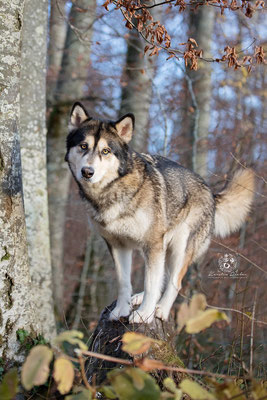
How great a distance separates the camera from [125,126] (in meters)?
4.14

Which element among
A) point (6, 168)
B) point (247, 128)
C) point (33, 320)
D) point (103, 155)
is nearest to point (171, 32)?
point (247, 128)

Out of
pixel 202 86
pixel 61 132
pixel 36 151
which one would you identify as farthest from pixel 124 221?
pixel 61 132

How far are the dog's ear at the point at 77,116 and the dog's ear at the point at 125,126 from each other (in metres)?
0.37

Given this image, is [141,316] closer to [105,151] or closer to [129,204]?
[129,204]

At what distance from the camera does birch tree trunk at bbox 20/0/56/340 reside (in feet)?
18.5

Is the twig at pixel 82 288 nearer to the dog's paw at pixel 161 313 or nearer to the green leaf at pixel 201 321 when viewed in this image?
the dog's paw at pixel 161 313

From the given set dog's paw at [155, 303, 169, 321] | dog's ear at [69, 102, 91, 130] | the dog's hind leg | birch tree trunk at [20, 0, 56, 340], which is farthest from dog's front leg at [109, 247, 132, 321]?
birch tree trunk at [20, 0, 56, 340]

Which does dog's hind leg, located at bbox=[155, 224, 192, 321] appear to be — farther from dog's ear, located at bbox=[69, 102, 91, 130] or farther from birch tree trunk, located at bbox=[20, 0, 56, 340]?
birch tree trunk, located at bbox=[20, 0, 56, 340]

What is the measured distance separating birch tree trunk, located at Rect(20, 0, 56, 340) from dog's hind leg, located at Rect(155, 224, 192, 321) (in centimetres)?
204

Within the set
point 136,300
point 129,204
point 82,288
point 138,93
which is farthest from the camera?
point 82,288

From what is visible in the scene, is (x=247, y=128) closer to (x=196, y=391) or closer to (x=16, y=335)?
(x=16, y=335)

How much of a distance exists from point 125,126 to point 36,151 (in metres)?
2.01

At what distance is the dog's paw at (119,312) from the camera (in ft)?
13.5

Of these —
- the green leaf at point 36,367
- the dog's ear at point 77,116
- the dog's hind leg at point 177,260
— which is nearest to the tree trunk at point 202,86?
the dog's hind leg at point 177,260
